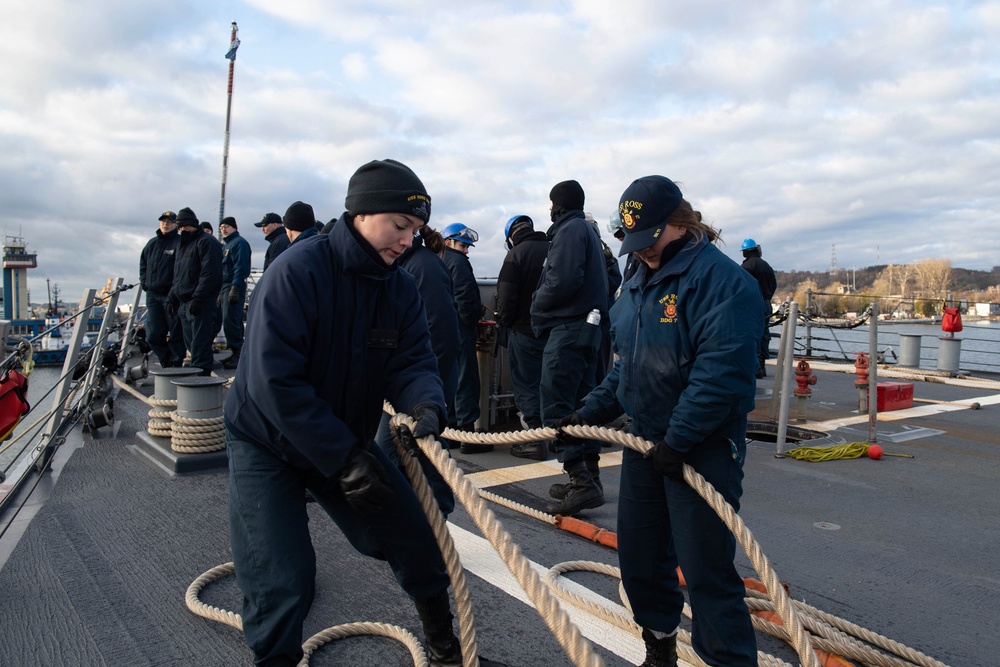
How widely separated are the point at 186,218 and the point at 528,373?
5.39 metres

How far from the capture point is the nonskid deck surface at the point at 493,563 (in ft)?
9.32

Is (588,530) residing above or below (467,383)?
below

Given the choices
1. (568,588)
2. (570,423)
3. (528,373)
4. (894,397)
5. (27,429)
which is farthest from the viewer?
(894,397)

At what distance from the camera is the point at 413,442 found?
2373mm

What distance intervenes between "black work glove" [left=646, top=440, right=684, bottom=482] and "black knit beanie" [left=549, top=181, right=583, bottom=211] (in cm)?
290

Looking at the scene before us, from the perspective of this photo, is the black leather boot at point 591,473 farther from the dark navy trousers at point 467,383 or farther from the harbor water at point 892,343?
the harbor water at point 892,343

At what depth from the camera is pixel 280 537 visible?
7.23 ft

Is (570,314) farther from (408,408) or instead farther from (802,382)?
(802,382)

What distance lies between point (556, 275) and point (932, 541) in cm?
282

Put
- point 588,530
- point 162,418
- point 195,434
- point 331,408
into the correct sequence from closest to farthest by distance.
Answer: point 331,408 < point 588,530 < point 195,434 < point 162,418

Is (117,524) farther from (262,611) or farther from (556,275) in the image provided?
(556,275)

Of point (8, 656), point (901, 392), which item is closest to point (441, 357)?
point (8, 656)

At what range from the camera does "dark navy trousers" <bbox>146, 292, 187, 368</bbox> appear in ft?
30.0

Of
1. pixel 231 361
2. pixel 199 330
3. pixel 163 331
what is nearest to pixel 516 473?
pixel 199 330
